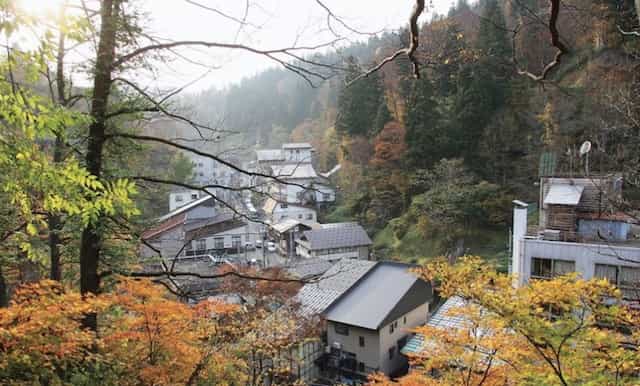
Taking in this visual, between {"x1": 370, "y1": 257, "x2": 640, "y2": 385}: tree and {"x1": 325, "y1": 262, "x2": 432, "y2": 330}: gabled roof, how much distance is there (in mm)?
6983

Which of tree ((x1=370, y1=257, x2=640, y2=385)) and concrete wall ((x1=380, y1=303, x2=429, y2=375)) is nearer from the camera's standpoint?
tree ((x1=370, y1=257, x2=640, y2=385))

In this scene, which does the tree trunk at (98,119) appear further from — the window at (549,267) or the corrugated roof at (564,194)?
the corrugated roof at (564,194)

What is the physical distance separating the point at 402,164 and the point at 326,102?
21585 millimetres

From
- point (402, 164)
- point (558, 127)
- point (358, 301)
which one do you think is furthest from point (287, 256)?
point (558, 127)

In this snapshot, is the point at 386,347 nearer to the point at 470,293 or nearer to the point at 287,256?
the point at 470,293

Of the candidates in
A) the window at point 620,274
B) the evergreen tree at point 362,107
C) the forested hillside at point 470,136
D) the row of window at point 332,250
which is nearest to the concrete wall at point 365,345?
the forested hillside at point 470,136

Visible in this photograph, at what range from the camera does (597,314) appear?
4.31 m

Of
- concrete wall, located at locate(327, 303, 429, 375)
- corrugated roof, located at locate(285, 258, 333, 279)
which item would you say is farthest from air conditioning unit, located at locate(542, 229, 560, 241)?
corrugated roof, located at locate(285, 258, 333, 279)

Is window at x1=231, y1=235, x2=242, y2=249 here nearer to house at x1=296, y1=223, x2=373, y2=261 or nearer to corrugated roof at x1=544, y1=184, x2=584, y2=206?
house at x1=296, y1=223, x2=373, y2=261

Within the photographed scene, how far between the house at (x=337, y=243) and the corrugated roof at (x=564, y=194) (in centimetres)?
1176

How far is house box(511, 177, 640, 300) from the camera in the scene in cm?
1023

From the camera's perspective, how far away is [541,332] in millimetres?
3828

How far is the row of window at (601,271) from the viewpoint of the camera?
33.2 ft

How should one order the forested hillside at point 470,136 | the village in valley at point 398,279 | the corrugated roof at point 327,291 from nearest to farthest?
the village in valley at point 398,279 → the corrugated roof at point 327,291 → the forested hillside at point 470,136
